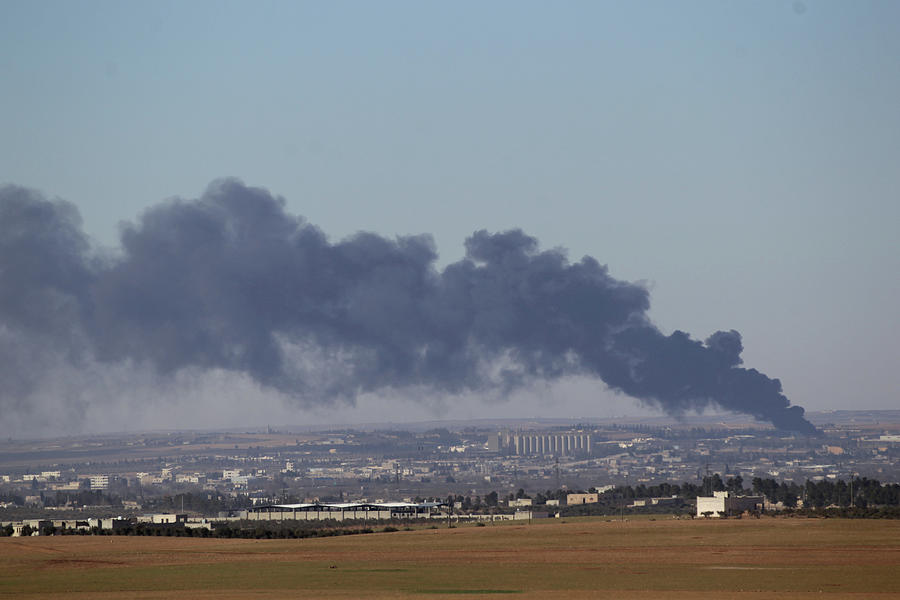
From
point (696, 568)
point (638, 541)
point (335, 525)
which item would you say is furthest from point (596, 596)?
point (335, 525)

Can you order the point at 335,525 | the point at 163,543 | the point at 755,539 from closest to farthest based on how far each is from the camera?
the point at 755,539
the point at 163,543
the point at 335,525

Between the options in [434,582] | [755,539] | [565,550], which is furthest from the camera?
[755,539]

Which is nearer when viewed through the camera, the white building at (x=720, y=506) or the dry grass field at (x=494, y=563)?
the dry grass field at (x=494, y=563)

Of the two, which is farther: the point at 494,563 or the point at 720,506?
the point at 720,506

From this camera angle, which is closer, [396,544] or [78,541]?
[396,544]

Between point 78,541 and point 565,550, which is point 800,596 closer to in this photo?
point 565,550

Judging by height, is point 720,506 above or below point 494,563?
above

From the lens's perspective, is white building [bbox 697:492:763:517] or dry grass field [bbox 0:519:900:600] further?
white building [bbox 697:492:763:517]
